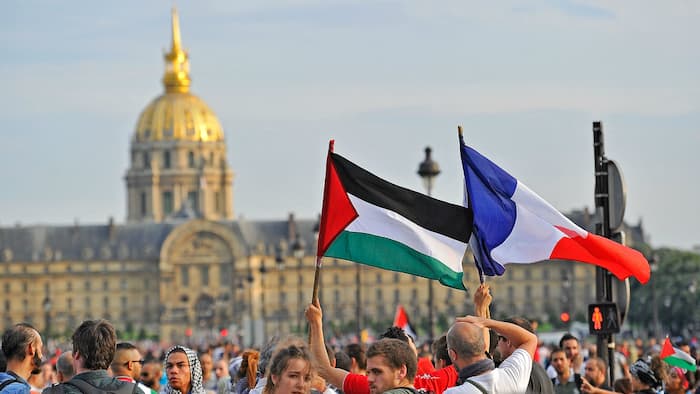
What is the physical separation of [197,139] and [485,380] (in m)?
166

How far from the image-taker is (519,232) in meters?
12.2

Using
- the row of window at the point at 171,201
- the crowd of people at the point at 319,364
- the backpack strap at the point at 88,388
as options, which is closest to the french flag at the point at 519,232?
the crowd of people at the point at 319,364

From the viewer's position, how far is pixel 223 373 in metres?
17.2

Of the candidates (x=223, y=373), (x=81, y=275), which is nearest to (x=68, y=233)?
(x=81, y=275)

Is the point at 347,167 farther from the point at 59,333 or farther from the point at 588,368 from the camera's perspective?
the point at 59,333

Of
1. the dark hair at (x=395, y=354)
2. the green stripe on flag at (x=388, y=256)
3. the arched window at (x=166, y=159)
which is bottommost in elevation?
the dark hair at (x=395, y=354)

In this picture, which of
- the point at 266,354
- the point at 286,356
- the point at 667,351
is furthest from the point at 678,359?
the point at 286,356

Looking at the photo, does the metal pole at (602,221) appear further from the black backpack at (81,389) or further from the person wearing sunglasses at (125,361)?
the black backpack at (81,389)

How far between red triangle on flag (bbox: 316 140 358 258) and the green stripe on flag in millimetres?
76

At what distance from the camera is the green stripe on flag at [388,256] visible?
1183cm

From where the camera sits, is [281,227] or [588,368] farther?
[281,227]

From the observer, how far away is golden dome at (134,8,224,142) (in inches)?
6914

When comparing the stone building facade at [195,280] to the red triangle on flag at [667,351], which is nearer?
the red triangle on flag at [667,351]

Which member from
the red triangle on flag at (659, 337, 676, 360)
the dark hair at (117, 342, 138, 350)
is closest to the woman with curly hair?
the dark hair at (117, 342, 138, 350)
